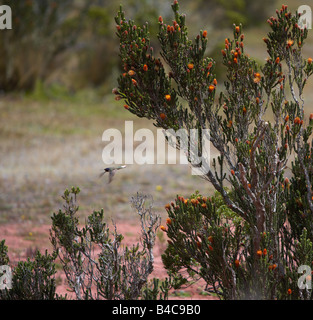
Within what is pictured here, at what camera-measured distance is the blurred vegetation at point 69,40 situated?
66.2ft

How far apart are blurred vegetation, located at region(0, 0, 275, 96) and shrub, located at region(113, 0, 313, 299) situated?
53.7 feet

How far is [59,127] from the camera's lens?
16.3 meters

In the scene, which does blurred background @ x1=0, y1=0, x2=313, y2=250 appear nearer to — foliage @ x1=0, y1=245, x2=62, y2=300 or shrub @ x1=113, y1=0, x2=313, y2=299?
foliage @ x1=0, y1=245, x2=62, y2=300

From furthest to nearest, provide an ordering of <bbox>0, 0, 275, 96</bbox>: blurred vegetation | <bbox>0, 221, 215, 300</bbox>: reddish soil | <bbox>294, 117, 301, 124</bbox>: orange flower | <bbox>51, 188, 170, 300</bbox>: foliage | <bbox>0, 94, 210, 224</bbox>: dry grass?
<bbox>0, 0, 275, 96</bbox>: blurred vegetation → <bbox>0, 94, 210, 224</bbox>: dry grass → <bbox>0, 221, 215, 300</bbox>: reddish soil → <bbox>294, 117, 301, 124</bbox>: orange flower → <bbox>51, 188, 170, 300</bbox>: foliage

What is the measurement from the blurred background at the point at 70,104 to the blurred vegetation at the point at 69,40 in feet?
0.14

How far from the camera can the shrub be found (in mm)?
4453

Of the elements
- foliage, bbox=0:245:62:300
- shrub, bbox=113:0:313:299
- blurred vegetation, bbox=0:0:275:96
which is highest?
blurred vegetation, bbox=0:0:275:96

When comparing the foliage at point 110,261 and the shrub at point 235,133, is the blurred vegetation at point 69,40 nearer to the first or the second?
the shrub at point 235,133

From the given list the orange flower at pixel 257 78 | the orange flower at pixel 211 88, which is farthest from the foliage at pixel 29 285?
the orange flower at pixel 257 78

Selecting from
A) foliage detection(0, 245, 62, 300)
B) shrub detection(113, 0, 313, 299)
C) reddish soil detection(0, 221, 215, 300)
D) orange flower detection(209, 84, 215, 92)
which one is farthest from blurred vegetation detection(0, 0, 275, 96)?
foliage detection(0, 245, 62, 300)

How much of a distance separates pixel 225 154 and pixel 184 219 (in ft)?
2.39

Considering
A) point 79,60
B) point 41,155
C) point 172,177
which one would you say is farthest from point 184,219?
point 79,60
